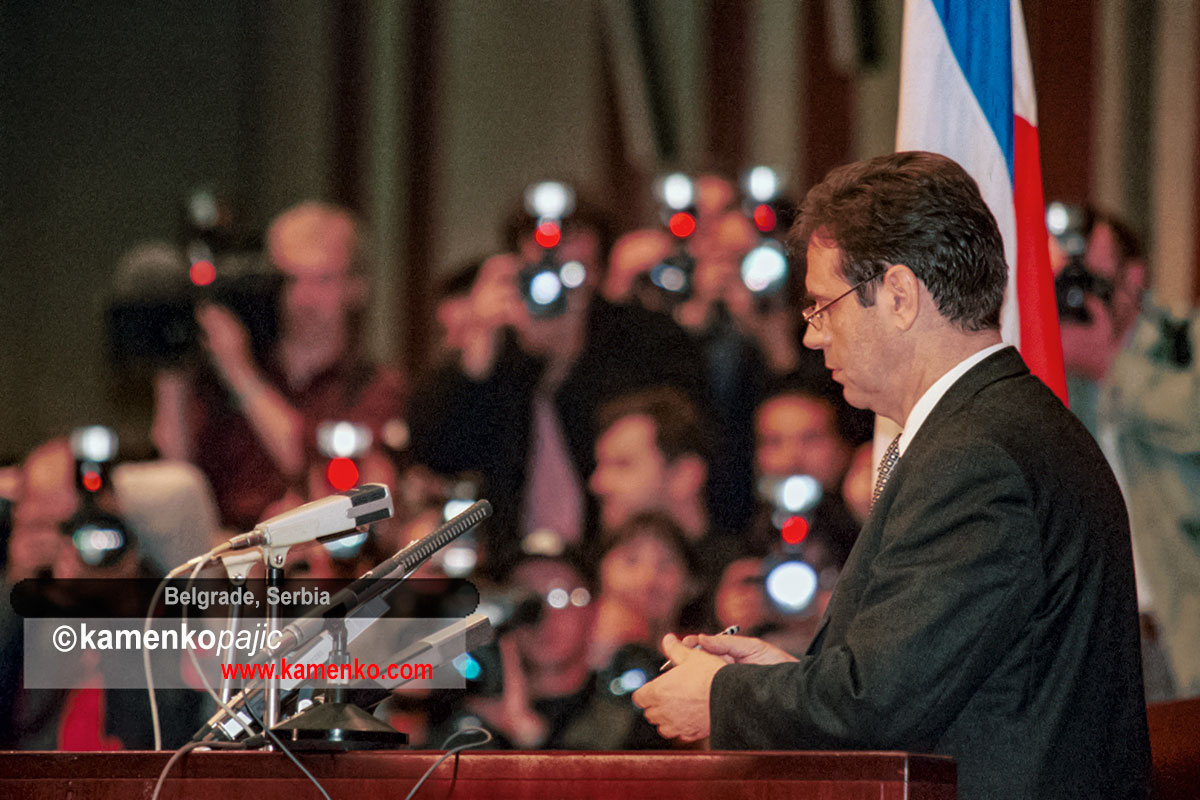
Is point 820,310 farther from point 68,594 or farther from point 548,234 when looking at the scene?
point 68,594

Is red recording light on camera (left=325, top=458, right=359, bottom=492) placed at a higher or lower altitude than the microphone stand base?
lower

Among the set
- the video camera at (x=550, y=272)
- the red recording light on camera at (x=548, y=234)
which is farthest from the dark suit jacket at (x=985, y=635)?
the red recording light on camera at (x=548, y=234)

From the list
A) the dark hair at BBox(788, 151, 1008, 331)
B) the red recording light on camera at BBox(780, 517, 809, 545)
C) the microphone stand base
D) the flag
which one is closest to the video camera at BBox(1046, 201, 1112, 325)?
the red recording light on camera at BBox(780, 517, 809, 545)

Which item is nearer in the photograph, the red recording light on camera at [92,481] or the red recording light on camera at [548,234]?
the red recording light on camera at [92,481]

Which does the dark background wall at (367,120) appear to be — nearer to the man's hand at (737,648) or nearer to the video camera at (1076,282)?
the video camera at (1076,282)

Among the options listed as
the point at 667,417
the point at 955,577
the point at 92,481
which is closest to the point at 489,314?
the point at 667,417

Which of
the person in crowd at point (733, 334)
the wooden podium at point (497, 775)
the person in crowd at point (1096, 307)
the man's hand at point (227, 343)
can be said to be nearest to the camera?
the wooden podium at point (497, 775)

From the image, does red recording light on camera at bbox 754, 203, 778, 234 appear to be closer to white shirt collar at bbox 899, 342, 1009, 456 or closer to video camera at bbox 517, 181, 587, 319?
video camera at bbox 517, 181, 587, 319

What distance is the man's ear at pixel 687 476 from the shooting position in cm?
410

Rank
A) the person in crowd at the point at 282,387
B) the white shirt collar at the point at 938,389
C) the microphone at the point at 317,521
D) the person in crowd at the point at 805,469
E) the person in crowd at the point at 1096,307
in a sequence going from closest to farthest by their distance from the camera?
1. the microphone at the point at 317,521
2. the white shirt collar at the point at 938,389
3. the person in crowd at the point at 1096,307
4. the person in crowd at the point at 805,469
5. the person in crowd at the point at 282,387

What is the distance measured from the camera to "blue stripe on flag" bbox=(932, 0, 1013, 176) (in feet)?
8.13

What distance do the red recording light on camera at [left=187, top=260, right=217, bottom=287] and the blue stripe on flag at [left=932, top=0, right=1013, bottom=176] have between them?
287 cm

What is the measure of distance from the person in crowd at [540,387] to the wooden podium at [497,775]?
286 cm

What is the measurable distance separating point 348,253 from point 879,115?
1.88 meters
